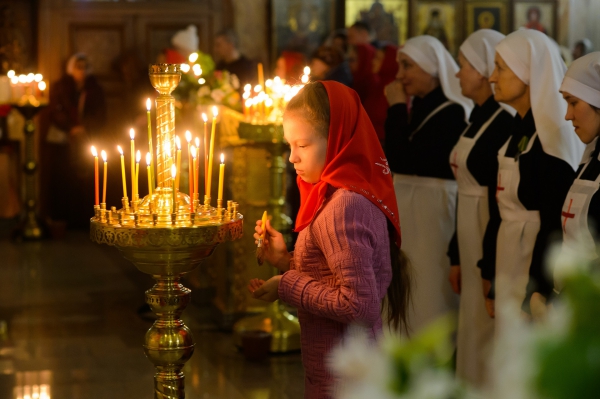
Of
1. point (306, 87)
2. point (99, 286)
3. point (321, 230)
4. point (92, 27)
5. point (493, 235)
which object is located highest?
point (92, 27)

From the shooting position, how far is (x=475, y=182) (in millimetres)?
3961

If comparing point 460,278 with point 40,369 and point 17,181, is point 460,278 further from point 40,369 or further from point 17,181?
point 17,181

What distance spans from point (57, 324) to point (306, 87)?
4.08 m

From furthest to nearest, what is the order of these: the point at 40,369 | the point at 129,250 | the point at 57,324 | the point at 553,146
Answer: the point at 57,324 < the point at 40,369 < the point at 553,146 < the point at 129,250

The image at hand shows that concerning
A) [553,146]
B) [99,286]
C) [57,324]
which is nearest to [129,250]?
[553,146]

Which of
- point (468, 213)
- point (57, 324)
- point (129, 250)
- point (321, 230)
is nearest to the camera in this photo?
point (321, 230)

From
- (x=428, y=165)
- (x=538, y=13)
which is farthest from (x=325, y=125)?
(x=538, y=13)

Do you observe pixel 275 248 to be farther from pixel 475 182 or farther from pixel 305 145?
pixel 475 182

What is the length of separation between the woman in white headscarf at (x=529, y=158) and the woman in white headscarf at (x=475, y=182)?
26 centimetres

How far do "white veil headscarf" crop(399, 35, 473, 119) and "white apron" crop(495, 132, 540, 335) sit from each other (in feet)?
2.97

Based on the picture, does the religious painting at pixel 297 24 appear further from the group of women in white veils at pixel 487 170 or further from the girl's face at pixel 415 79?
the group of women in white veils at pixel 487 170

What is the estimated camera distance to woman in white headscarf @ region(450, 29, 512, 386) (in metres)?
3.89

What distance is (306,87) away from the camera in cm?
226

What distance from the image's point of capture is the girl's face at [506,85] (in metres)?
3.48
